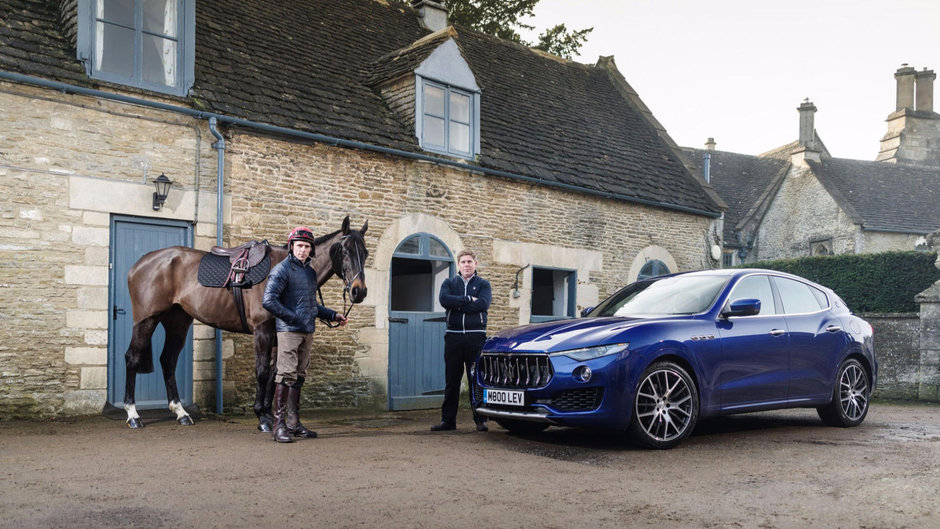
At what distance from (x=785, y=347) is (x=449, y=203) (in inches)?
251

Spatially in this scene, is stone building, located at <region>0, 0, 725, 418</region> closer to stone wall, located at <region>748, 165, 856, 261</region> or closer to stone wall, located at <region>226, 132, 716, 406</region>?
stone wall, located at <region>226, 132, 716, 406</region>

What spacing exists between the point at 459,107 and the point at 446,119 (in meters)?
0.52

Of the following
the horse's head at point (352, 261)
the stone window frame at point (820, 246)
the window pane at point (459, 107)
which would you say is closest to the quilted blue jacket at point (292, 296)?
the horse's head at point (352, 261)

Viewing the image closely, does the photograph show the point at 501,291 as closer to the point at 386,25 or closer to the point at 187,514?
the point at 386,25

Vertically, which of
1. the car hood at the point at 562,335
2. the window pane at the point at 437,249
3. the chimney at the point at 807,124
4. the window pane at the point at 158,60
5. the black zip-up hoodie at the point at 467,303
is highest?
the chimney at the point at 807,124

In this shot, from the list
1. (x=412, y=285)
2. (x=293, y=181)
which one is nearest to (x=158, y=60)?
(x=293, y=181)

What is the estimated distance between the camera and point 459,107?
13.6m

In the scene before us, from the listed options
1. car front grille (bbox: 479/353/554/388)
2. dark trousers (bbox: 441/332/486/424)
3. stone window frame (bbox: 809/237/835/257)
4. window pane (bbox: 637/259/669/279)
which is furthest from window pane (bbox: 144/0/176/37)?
stone window frame (bbox: 809/237/835/257)

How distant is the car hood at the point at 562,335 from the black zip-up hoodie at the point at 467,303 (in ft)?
2.64

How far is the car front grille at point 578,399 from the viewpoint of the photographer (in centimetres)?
678

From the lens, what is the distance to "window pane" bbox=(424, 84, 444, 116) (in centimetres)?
1304

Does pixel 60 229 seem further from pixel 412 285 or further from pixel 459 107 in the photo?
pixel 459 107

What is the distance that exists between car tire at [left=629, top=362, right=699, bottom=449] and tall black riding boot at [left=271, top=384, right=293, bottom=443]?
3209 millimetres

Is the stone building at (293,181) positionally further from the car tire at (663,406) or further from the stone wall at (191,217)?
the car tire at (663,406)
